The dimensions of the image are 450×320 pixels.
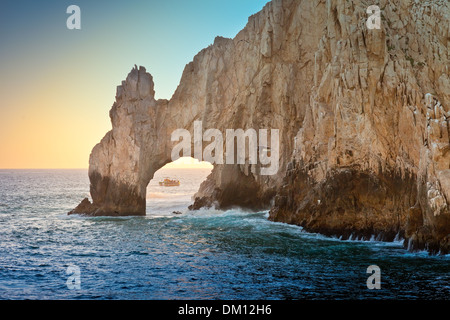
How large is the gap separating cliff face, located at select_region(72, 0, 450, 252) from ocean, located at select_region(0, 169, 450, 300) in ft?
8.81

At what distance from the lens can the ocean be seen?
62.7ft

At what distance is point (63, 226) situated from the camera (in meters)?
41.9

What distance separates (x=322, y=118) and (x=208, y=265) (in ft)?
56.2

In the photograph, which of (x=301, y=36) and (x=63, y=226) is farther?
(x=301, y=36)

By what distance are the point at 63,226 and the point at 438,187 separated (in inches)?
1268

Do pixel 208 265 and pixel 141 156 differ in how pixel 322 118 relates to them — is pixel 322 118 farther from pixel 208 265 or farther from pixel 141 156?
pixel 141 156

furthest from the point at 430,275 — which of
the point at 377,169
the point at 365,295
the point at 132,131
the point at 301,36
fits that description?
the point at 132,131

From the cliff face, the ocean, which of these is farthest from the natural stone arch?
the ocean

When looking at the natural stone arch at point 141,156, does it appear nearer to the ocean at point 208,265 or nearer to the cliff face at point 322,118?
the cliff face at point 322,118

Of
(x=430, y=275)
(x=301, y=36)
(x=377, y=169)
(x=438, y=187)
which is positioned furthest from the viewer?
(x=301, y=36)

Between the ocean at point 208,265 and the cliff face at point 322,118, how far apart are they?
2.68 metres

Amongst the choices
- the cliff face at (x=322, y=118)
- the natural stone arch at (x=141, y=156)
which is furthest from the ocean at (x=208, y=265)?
the natural stone arch at (x=141, y=156)
